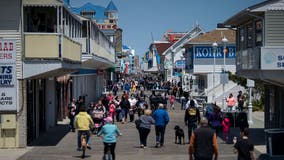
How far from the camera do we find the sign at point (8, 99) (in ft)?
70.8

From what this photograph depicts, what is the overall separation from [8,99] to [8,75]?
827 mm

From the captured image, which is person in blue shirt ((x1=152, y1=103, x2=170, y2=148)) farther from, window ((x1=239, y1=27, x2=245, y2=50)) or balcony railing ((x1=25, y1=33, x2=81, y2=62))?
window ((x1=239, y1=27, x2=245, y2=50))

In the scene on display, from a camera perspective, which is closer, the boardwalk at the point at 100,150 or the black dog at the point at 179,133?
the boardwalk at the point at 100,150

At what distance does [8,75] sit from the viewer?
2156 cm

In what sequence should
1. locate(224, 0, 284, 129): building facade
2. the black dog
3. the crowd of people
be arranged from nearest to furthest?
the crowd of people < locate(224, 0, 284, 129): building facade < the black dog

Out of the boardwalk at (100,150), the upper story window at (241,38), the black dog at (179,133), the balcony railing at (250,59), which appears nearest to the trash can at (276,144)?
the boardwalk at (100,150)

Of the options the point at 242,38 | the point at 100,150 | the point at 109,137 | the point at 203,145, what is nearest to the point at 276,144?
the point at 109,137

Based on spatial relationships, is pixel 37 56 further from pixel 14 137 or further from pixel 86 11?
pixel 86 11

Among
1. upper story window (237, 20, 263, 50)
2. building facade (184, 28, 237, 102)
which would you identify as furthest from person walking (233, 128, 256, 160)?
building facade (184, 28, 237, 102)

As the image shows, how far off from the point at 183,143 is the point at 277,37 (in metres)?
5.26

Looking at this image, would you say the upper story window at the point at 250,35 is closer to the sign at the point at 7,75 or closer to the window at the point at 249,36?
the window at the point at 249,36

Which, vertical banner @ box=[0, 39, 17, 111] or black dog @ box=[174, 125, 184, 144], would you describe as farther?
black dog @ box=[174, 125, 184, 144]

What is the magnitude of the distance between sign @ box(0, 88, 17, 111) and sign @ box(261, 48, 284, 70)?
8.55 m

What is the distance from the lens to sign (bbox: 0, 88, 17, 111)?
70.8ft
